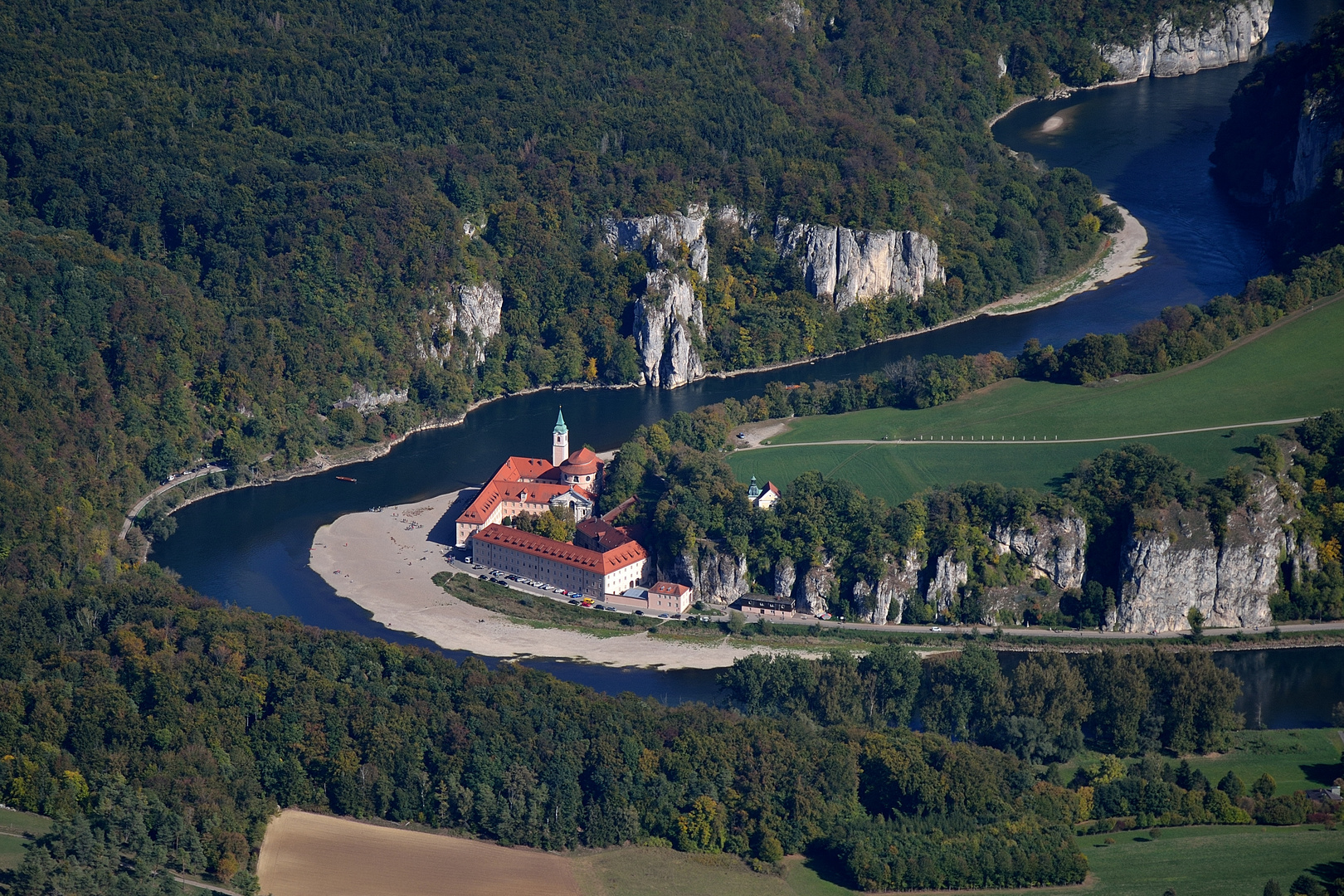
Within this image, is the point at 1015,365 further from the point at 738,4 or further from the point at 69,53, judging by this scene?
the point at 69,53

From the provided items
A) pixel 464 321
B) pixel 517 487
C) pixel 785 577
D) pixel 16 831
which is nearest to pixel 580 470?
pixel 517 487

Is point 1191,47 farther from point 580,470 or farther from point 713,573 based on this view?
point 713,573

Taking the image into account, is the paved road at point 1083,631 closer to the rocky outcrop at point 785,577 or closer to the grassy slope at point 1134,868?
the rocky outcrop at point 785,577

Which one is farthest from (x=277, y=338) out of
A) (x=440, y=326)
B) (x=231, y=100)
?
(x=231, y=100)

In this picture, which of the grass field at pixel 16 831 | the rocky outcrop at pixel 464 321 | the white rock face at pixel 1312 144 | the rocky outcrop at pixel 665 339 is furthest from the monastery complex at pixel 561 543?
the white rock face at pixel 1312 144

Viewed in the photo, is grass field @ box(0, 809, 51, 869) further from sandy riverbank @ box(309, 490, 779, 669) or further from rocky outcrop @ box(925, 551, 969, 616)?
rocky outcrop @ box(925, 551, 969, 616)

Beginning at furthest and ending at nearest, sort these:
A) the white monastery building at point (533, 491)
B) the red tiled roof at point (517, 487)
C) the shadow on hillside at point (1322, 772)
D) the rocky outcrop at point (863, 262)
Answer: the rocky outcrop at point (863, 262) < the red tiled roof at point (517, 487) < the white monastery building at point (533, 491) < the shadow on hillside at point (1322, 772)
